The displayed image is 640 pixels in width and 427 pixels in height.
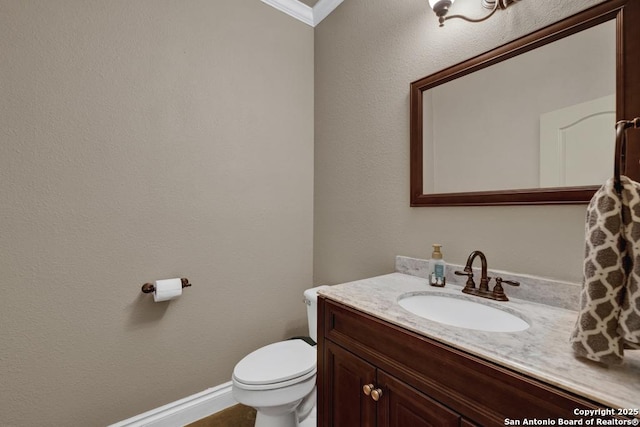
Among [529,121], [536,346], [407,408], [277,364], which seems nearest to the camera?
[536,346]

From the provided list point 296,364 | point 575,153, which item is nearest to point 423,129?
point 575,153

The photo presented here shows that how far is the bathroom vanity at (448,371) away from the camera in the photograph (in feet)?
1.71

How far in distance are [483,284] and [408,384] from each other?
0.51 m

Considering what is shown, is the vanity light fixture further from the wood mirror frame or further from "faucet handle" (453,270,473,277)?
"faucet handle" (453,270,473,277)

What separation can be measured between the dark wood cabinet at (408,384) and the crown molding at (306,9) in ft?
6.26

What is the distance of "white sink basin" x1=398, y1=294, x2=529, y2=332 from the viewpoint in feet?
3.05

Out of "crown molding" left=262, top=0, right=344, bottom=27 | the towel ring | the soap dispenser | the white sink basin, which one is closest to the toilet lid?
the white sink basin

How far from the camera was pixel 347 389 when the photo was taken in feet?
3.17

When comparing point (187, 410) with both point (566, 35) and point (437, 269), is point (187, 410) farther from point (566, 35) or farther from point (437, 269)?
point (566, 35)

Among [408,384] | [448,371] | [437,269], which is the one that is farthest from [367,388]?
[437,269]

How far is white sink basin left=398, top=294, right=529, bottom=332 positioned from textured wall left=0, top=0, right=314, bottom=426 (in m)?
1.01

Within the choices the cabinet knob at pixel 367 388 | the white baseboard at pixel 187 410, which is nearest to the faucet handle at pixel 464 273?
the cabinet knob at pixel 367 388

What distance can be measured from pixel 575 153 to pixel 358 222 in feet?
3.33

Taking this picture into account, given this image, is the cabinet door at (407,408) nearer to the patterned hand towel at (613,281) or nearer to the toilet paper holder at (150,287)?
the patterned hand towel at (613,281)
